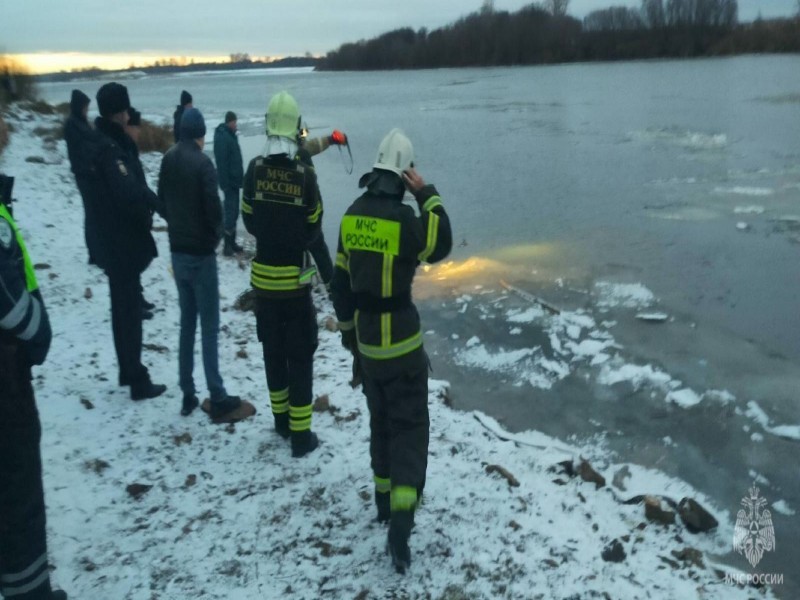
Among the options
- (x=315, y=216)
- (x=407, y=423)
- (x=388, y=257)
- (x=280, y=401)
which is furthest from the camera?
(x=280, y=401)

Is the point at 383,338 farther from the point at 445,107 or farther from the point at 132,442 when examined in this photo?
the point at 445,107

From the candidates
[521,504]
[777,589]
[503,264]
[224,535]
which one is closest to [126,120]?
[224,535]

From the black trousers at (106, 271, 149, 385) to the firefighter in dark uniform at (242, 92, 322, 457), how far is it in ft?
3.88

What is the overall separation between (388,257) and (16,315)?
166cm

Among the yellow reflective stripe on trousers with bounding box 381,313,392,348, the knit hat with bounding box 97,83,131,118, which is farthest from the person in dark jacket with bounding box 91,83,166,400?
the yellow reflective stripe on trousers with bounding box 381,313,392,348

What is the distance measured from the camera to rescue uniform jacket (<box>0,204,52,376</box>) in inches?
115

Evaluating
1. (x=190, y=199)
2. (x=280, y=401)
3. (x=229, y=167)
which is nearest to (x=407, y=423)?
(x=280, y=401)

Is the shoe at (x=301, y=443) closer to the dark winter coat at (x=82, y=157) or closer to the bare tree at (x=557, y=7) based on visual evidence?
the dark winter coat at (x=82, y=157)

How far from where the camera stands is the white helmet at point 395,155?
342cm

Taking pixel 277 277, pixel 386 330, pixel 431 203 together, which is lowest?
pixel 386 330

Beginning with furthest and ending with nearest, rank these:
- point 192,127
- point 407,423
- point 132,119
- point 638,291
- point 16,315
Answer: point 638,291 < point 132,119 < point 192,127 < point 407,423 < point 16,315

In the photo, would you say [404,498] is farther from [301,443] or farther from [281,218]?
[281,218]

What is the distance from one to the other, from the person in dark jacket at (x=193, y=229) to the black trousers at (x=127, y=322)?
407mm

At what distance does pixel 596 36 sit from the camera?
75938mm
